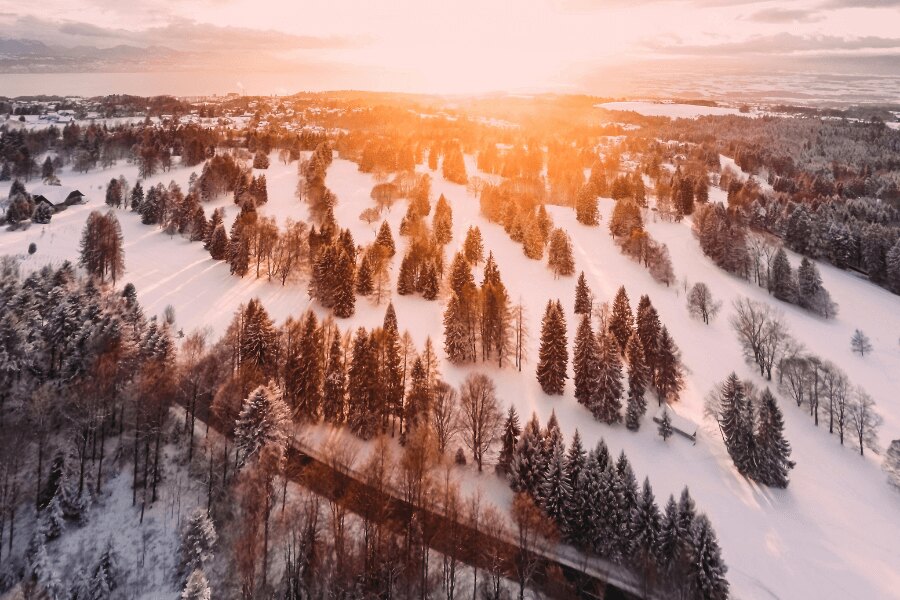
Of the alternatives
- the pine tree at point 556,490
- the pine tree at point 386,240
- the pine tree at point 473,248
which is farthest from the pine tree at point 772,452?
the pine tree at point 386,240

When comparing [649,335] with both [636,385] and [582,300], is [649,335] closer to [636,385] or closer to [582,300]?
[636,385]

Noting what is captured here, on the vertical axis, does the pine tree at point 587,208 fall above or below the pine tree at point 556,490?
above

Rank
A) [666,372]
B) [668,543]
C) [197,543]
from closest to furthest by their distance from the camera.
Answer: [668,543], [197,543], [666,372]

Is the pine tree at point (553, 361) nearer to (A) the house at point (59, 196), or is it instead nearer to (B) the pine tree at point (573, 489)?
(B) the pine tree at point (573, 489)

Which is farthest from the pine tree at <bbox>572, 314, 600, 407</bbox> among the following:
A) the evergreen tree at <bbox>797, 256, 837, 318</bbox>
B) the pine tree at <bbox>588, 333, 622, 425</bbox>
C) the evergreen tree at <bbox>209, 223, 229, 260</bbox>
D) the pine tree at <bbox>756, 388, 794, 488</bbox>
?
the evergreen tree at <bbox>209, 223, 229, 260</bbox>

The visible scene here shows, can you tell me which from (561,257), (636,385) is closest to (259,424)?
(636,385)
